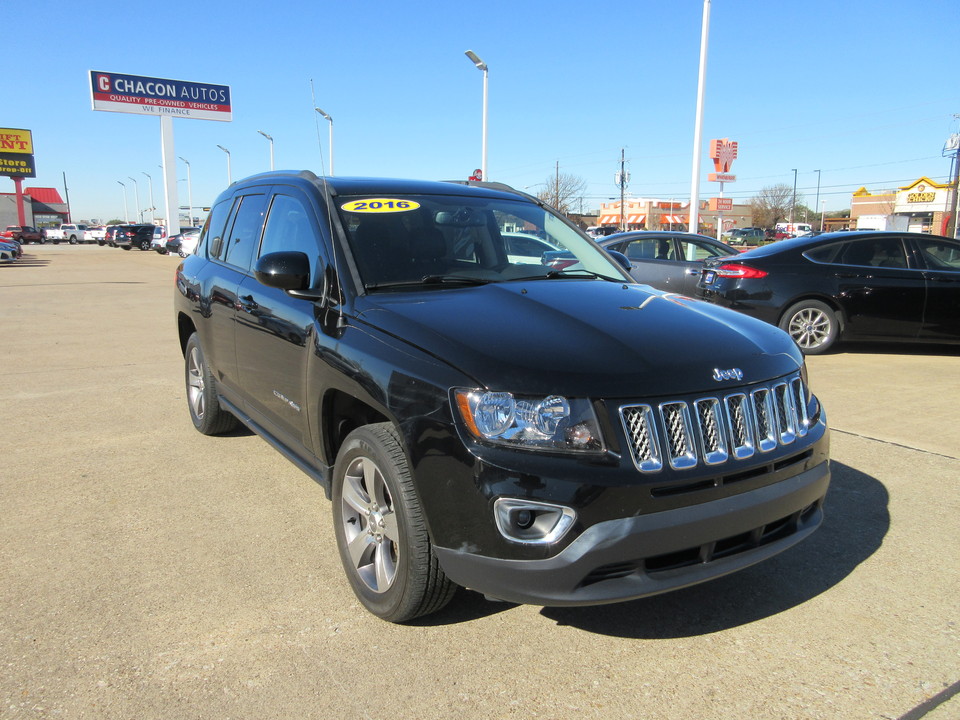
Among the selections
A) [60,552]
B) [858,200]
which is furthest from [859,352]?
[858,200]

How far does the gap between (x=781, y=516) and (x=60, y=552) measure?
3140 mm

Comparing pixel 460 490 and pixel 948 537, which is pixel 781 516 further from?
pixel 948 537

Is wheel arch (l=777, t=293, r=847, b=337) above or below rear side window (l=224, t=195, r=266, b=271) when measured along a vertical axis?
below

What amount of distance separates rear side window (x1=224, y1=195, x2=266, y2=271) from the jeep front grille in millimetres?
2704

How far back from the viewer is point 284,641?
271 centimetres

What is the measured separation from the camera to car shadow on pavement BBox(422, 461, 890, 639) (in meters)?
2.82

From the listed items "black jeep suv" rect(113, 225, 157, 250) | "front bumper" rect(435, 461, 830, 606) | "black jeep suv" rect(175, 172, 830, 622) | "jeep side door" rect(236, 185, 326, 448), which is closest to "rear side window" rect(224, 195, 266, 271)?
"jeep side door" rect(236, 185, 326, 448)

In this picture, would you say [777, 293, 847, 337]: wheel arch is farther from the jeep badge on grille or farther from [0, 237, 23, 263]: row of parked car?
[0, 237, 23, 263]: row of parked car

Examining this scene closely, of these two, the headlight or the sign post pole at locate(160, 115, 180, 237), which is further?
the sign post pole at locate(160, 115, 180, 237)

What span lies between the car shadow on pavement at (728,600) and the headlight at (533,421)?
909 millimetres

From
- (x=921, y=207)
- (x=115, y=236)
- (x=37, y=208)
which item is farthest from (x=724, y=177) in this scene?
(x=37, y=208)

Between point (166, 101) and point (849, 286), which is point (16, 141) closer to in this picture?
point (166, 101)

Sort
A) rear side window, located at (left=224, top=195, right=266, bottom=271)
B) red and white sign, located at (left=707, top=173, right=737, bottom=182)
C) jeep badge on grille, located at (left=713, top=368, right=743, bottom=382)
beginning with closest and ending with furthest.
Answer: jeep badge on grille, located at (left=713, top=368, right=743, bottom=382) → rear side window, located at (left=224, top=195, right=266, bottom=271) → red and white sign, located at (left=707, top=173, right=737, bottom=182)

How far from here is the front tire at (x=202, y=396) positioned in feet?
16.3
